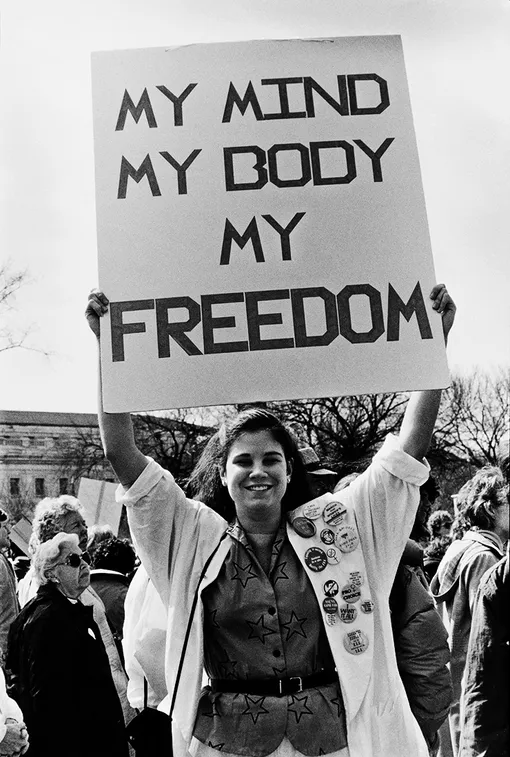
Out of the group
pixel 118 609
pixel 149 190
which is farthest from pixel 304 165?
pixel 118 609

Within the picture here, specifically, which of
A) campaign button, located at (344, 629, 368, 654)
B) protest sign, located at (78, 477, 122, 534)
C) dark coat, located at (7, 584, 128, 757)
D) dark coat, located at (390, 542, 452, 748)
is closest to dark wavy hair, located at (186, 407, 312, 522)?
campaign button, located at (344, 629, 368, 654)

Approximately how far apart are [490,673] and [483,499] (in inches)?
93.9

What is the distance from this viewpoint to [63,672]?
3939 millimetres

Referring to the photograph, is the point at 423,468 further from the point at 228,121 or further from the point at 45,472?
the point at 45,472

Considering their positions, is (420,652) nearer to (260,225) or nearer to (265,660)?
(265,660)

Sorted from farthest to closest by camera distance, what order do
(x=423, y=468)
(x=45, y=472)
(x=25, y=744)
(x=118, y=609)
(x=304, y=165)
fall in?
(x=45, y=472), (x=118, y=609), (x=25, y=744), (x=304, y=165), (x=423, y=468)

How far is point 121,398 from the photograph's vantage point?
2.73 m

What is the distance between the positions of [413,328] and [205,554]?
0.88m

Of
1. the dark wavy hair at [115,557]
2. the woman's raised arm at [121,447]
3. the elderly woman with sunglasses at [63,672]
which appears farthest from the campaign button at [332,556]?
the dark wavy hair at [115,557]

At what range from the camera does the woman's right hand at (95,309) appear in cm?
280

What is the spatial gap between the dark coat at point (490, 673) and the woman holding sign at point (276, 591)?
0.23 meters

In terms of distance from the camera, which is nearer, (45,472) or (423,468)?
(423,468)

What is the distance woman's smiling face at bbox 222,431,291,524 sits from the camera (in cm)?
267

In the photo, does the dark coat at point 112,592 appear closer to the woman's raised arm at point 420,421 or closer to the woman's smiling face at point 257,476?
the woman's smiling face at point 257,476
